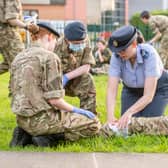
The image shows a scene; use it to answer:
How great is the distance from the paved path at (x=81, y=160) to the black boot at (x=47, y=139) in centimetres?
25

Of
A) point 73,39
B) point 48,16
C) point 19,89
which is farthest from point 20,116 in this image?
point 48,16

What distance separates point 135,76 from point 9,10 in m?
3.09

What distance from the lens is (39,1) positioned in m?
40.8

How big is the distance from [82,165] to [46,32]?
4.58 ft

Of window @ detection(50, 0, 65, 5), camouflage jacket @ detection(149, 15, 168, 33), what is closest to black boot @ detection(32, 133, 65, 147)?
camouflage jacket @ detection(149, 15, 168, 33)

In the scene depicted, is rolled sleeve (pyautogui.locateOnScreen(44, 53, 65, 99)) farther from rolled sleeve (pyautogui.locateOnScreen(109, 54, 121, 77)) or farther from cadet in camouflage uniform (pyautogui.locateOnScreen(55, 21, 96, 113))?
cadet in camouflage uniform (pyautogui.locateOnScreen(55, 21, 96, 113))

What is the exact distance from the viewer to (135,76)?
21.5 feet

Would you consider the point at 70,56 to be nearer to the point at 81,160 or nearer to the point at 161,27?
the point at 81,160

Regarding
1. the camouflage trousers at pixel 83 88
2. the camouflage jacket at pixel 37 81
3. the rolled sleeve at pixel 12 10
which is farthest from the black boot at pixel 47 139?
the rolled sleeve at pixel 12 10

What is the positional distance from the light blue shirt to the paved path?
3.39 feet

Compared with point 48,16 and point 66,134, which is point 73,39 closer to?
point 66,134

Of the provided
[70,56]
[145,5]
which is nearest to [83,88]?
[70,56]

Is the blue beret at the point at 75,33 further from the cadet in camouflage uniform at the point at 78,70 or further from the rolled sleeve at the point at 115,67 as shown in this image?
the rolled sleeve at the point at 115,67

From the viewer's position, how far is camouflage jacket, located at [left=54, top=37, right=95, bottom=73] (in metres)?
7.23
